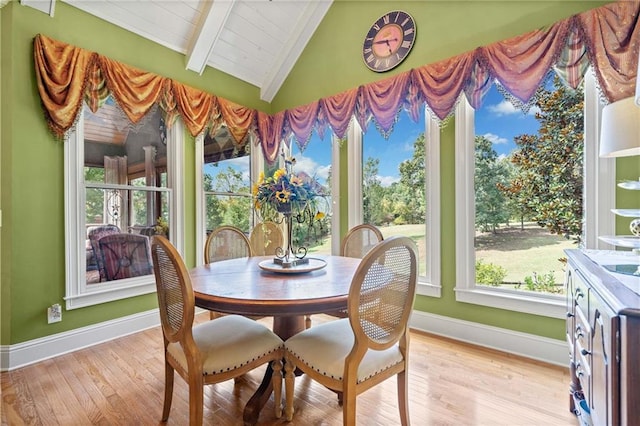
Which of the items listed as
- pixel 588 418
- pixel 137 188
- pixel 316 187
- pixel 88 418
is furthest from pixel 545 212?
pixel 137 188

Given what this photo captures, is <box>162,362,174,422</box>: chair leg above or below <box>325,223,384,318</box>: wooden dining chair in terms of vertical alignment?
below

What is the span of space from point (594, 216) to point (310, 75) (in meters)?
3.12

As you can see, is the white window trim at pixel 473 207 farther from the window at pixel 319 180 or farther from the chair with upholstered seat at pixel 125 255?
the chair with upholstered seat at pixel 125 255

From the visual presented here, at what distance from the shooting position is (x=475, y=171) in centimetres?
260

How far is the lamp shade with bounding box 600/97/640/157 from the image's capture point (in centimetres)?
128

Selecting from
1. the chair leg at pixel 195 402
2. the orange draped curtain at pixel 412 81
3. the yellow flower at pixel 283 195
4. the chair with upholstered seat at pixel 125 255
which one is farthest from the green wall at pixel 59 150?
the chair leg at pixel 195 402

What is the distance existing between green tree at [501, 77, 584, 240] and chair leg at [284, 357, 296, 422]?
2.20 meters

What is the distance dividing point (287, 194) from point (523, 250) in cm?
204

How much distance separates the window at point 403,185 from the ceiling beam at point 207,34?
1726 mm

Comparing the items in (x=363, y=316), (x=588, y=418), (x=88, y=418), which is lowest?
(x=88, y=418)

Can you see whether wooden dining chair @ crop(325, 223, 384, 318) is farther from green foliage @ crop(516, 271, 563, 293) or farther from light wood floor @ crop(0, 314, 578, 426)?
green foliage @ crop(516, 271, 563, 293)

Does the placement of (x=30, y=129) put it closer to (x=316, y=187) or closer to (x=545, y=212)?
(x=316, y=187)

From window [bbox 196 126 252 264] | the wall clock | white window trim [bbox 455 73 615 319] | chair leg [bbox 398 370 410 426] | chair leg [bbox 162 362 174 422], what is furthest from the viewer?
window [bbox 196 126 252 264]

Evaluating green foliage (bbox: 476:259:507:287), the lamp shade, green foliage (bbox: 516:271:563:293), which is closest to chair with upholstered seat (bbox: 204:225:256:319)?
green foliage (bbox: 476:259:507:287)
